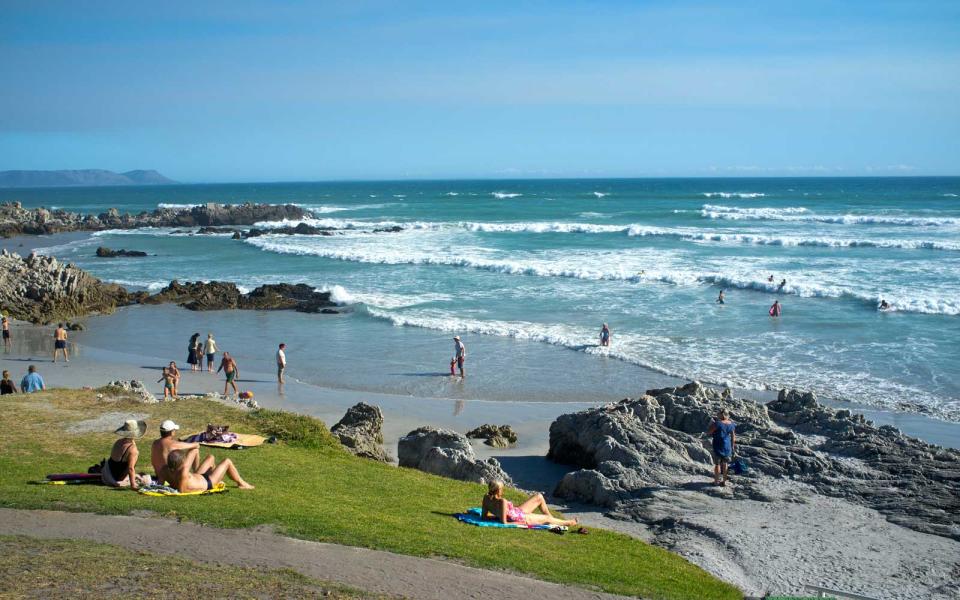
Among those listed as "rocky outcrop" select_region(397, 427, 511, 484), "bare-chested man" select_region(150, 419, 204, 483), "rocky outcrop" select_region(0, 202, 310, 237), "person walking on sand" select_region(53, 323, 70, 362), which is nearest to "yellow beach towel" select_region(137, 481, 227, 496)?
"bare-chested man" select_region(150, 419, 204, 483)

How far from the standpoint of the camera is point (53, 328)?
29.4 meters

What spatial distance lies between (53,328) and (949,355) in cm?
2817

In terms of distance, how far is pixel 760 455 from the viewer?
14.2 metres

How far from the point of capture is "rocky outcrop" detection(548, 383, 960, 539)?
12898 millimetres

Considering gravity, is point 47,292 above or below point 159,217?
below

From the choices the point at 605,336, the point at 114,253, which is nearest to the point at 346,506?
the point at 605,336

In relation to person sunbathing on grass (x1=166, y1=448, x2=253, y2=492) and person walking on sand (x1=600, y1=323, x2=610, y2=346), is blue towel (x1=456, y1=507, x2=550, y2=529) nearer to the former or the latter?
person sunbathing on grass (x1=166, y1=448, x2=253, y2=492)

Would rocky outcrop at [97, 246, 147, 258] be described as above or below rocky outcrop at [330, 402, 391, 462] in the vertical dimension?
above

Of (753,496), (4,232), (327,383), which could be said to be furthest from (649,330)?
(4,232)

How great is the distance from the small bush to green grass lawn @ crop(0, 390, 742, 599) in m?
0.03

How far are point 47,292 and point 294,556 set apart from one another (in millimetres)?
27912

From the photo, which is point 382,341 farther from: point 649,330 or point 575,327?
point 649,330

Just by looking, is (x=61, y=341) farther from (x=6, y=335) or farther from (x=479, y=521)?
(x=479, y=521)

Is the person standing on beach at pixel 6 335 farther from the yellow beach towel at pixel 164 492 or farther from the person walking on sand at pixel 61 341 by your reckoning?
the yellow beach towel at pixel 164 492
